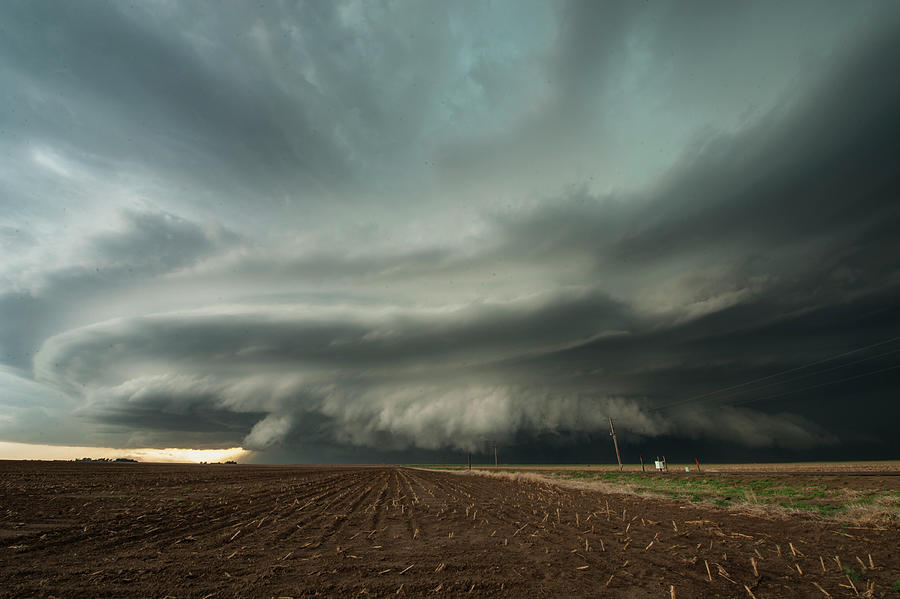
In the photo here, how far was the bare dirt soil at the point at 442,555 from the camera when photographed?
9555mm

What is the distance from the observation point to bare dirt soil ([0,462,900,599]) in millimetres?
9555

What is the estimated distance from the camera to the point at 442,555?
41.9 feet

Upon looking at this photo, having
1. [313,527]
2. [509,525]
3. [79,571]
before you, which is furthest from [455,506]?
[79,571]

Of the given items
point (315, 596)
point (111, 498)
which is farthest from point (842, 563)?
point (111, 498)

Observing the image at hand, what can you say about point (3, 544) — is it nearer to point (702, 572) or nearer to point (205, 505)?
point (205, 505)

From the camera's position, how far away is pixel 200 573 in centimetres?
1070

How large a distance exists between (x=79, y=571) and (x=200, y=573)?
133 inches

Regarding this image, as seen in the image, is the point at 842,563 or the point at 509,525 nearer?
the point at 842,563

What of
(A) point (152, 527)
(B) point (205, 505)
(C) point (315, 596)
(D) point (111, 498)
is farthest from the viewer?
(D) point (111, 498)

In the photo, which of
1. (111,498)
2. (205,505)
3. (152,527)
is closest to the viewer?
(152,527)

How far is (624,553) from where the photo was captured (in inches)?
499

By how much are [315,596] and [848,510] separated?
22.9m

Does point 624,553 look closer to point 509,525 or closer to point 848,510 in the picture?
point 509,525

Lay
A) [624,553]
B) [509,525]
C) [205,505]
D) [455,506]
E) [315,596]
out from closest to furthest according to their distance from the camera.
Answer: [315,596] < [624,553] < [509,525] < [205,505] < [455,506]
